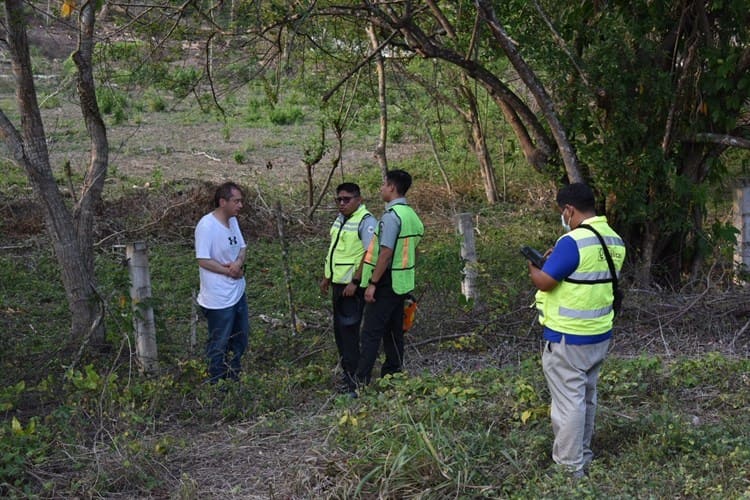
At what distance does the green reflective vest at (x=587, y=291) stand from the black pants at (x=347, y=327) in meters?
2.39

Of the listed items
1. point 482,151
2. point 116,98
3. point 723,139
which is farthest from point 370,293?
point 482,151

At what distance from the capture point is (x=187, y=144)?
18250 mm

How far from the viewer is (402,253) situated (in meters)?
6.95

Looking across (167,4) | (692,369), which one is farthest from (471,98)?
(692,369)

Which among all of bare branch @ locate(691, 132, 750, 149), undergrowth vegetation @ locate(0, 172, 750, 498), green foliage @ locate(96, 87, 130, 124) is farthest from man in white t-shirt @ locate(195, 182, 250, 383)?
bare branch @ locate(691, 132, 750, 149)

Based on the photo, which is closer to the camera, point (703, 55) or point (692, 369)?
point (692, 369)

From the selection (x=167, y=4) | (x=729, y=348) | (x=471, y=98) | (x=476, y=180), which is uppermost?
(x=167, y=4)

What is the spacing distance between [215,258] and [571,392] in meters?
3.10

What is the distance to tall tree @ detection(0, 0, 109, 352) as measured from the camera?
289 inches

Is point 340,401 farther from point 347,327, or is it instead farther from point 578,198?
point 578,198

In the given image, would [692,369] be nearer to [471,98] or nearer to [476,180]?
[471,98]

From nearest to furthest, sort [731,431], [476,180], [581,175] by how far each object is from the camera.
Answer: [731,431] < [581,175] < [476,180]

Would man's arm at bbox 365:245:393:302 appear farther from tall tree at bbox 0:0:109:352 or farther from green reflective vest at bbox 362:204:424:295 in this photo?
tall tree at bbox 0:0:109:352

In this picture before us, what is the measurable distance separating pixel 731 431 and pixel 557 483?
54.0 inches
